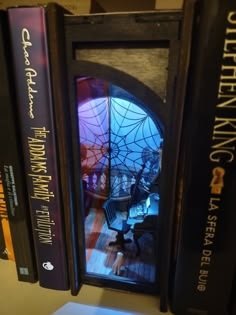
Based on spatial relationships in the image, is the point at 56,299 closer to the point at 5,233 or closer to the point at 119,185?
the point at 5,233

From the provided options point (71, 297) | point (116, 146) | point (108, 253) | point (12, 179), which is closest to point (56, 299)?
point (71, 297)

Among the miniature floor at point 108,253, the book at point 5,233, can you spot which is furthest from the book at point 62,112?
the book at point 5,233

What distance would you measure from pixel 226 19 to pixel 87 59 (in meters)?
0.29

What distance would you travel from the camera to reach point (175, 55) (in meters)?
0.50

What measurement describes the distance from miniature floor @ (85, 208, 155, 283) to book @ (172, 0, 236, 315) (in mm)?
143

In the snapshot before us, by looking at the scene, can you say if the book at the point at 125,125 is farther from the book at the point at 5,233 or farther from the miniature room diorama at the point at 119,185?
the book at the point at 5,233

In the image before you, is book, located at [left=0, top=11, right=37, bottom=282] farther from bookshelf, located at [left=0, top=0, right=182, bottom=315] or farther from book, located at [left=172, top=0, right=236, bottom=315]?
book, located at [left=172, top=0, right=236, bottom=315]

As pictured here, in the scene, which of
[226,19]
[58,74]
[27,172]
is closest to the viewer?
[226,19]

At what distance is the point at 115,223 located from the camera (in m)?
0.88

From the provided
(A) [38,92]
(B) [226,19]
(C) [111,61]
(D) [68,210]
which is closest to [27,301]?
(D) [68,210]

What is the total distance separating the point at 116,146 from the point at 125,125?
0.08 metres

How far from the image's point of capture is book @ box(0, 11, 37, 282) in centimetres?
57

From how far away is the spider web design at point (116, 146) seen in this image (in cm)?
80

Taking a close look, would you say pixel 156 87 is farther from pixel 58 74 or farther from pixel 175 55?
pixel 58 74
